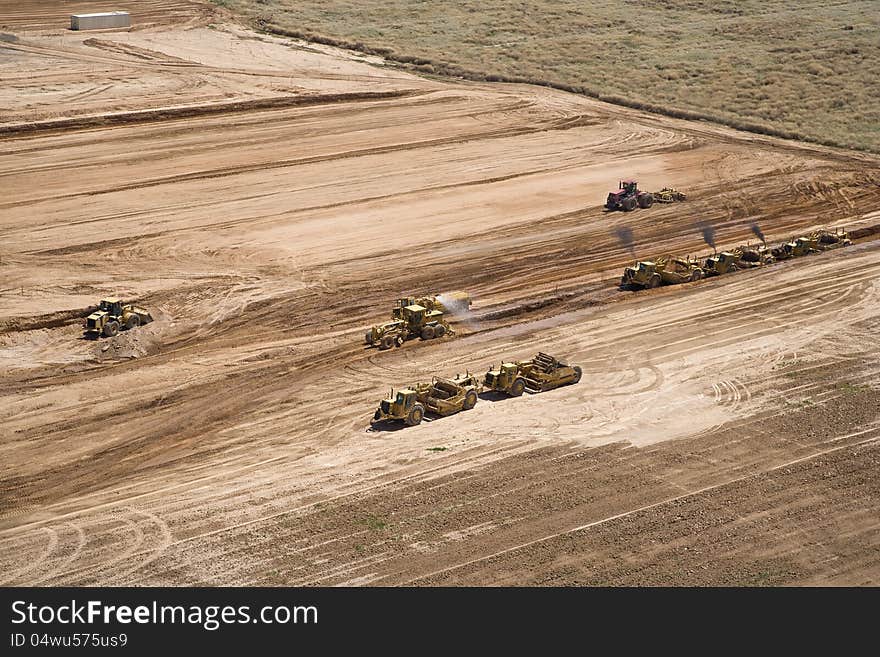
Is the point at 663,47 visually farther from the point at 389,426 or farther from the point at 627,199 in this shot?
the point at 389,426

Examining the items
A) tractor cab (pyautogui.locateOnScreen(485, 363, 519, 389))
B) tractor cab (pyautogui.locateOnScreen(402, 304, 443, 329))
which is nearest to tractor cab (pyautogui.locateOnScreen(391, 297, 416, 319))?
tractor cab (pyautogui.locateOnScreen(402, 304, 443, 329))

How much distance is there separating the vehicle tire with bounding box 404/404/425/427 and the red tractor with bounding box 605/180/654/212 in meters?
23.2

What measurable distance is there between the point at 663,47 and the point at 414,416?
186ft

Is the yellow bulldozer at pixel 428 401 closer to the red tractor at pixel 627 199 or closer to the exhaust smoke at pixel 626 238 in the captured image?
the exhaust smoke at pixel 626 238

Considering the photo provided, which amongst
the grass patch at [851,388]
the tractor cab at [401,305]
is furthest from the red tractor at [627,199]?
the grass patch at [851,388]

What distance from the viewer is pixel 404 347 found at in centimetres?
3794

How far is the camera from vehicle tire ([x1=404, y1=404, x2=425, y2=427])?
32.1 metres

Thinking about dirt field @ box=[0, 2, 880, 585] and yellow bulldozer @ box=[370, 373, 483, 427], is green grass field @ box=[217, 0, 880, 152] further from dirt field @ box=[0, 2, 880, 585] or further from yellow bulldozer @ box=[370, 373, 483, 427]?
yellow bulldozer @ box=[370, 373, 483, 427]

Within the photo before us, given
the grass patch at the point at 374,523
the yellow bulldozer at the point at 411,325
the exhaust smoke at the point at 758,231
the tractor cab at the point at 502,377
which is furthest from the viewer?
the exhaust smoke at the point at 758,231

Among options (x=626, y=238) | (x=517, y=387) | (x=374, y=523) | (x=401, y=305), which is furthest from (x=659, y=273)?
(x=374, y=523)

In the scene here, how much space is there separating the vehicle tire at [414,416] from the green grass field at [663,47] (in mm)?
40215

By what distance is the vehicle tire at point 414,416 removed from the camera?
3209 cm

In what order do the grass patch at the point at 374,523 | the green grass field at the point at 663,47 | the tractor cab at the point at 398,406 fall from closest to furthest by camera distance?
the grass patch at the point at 374,523
the tractor cab at the point at 398,406
the green grass field at the point at 663,47

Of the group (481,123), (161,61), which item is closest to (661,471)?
(481,123)
